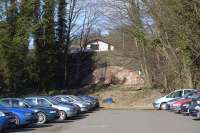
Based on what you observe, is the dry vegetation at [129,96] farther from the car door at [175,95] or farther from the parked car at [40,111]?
the parked car at [40,111]

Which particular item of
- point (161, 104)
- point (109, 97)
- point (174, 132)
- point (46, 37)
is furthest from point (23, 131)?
point (46, 37)

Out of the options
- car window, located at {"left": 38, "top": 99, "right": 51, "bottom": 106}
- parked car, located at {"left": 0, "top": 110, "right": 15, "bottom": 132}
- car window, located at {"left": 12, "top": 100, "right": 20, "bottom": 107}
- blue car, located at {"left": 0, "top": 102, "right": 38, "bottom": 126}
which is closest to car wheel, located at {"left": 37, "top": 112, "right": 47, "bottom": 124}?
car window, located at {"left": 12, "top": 100, "right": 20, "bottom": 107}

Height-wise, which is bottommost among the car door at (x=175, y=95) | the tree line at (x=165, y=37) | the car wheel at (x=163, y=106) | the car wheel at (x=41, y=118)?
the car wheel at (x=163, y=106)

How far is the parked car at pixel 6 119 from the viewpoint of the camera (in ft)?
72.7

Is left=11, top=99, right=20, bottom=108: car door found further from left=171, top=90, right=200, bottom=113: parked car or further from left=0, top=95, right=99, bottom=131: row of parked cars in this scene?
left=171, top=90, right=200, bottom=113: parked car

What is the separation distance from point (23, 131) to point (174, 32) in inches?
1116

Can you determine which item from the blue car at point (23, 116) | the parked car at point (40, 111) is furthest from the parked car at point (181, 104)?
the blue car at point (23, 116)

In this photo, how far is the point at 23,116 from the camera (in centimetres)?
2525

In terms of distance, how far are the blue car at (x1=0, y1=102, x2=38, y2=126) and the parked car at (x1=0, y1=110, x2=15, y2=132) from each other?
0.47 meters

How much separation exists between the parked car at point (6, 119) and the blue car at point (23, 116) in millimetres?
473

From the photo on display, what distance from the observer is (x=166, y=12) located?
4928cm

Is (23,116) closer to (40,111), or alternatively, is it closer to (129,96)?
(40,111)

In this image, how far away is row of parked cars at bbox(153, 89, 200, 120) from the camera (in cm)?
2969

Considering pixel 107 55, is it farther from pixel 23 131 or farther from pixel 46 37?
pixel 23 131
